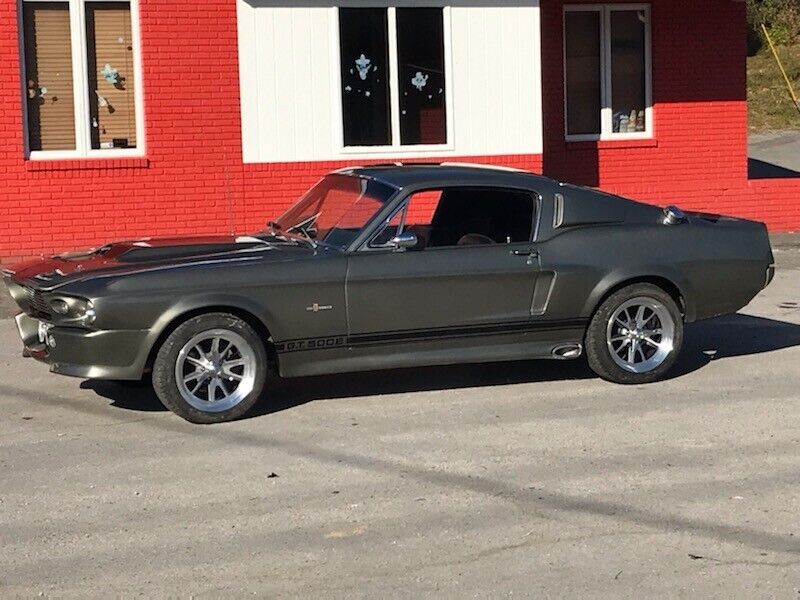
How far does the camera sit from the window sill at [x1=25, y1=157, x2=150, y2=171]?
14.5 metres

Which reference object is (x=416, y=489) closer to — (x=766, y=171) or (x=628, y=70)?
(x=628, y=70)

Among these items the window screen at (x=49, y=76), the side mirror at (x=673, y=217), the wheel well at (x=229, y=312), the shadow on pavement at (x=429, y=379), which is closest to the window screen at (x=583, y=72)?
the window screen at (x=49, y=76)

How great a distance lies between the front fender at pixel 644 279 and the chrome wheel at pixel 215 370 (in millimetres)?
2190

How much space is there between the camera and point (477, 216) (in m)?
8.57

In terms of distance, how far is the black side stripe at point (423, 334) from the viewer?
25.8ft

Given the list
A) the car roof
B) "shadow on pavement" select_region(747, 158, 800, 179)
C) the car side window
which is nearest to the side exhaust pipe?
the car side window

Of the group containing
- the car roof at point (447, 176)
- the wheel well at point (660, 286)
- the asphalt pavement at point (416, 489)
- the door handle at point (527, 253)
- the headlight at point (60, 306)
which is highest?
the car roof at point (447, 176)

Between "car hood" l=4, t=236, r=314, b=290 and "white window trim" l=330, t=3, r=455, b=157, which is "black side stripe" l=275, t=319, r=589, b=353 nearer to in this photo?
"car hood" l=4, t=236, r=314, b=290

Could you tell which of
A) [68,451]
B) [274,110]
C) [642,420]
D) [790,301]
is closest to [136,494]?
[68,451]

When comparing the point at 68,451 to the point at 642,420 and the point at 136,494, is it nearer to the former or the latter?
the point at 136,494

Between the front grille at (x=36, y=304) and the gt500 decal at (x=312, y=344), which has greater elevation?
the front grille at (x=36, y=304)

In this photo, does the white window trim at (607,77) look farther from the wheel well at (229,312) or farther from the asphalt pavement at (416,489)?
the wheel well at (229,312)

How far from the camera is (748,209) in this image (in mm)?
17703

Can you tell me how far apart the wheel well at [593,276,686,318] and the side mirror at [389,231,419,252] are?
1.32 meters
